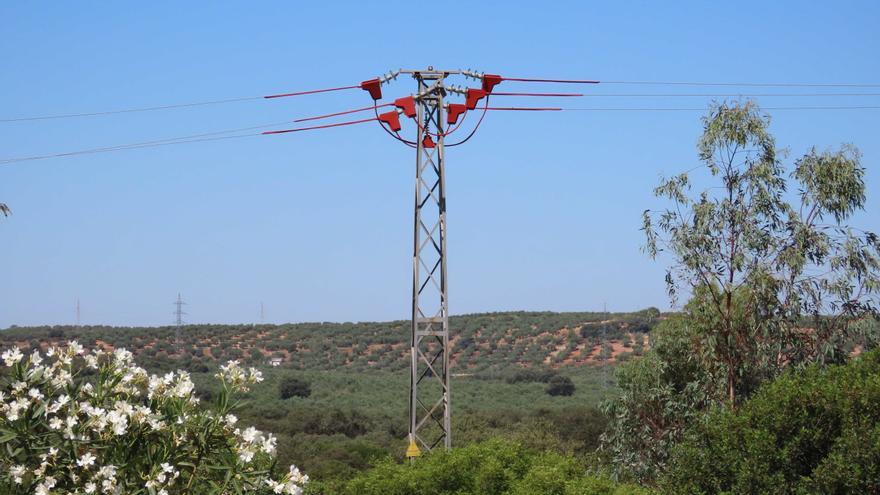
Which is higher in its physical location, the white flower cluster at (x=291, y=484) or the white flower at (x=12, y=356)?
the white flower at (x=12, y=356)

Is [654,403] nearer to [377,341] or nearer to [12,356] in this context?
[12,356]

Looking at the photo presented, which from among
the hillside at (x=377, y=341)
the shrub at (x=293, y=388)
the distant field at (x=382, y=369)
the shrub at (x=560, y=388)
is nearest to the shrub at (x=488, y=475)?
the distant field at (x=382, y=369)

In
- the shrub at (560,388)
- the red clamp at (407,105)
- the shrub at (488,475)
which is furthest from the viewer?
the shrub at (560,388)

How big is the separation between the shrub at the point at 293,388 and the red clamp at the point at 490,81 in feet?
131

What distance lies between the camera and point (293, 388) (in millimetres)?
56438

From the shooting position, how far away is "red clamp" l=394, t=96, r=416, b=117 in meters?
17.5

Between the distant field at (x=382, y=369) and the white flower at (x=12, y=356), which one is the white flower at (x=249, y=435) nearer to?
the white flower at (x=12, y=356)

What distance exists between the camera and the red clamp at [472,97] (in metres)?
17.8

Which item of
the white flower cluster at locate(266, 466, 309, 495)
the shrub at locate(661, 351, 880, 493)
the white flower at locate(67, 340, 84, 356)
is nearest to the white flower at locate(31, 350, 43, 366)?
the white flower at locate(67, 340, 84, 356)

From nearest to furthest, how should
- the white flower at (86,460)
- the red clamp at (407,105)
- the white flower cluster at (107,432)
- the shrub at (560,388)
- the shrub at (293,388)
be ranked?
the white flower at (86,460) → the white flower cluster at (107,432) → the red clamp at (407,105) → the shrub at (293,388) → the shrub at (560,388)

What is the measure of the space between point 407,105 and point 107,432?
1017cm

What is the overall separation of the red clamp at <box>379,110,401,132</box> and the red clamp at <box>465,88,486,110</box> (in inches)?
46.4

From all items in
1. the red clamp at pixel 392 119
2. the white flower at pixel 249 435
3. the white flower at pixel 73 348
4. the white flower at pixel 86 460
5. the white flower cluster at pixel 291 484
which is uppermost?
the red clamp at pixel 392 119

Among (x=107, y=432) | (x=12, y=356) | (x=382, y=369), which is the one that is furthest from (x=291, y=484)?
(x=382, y=369)
